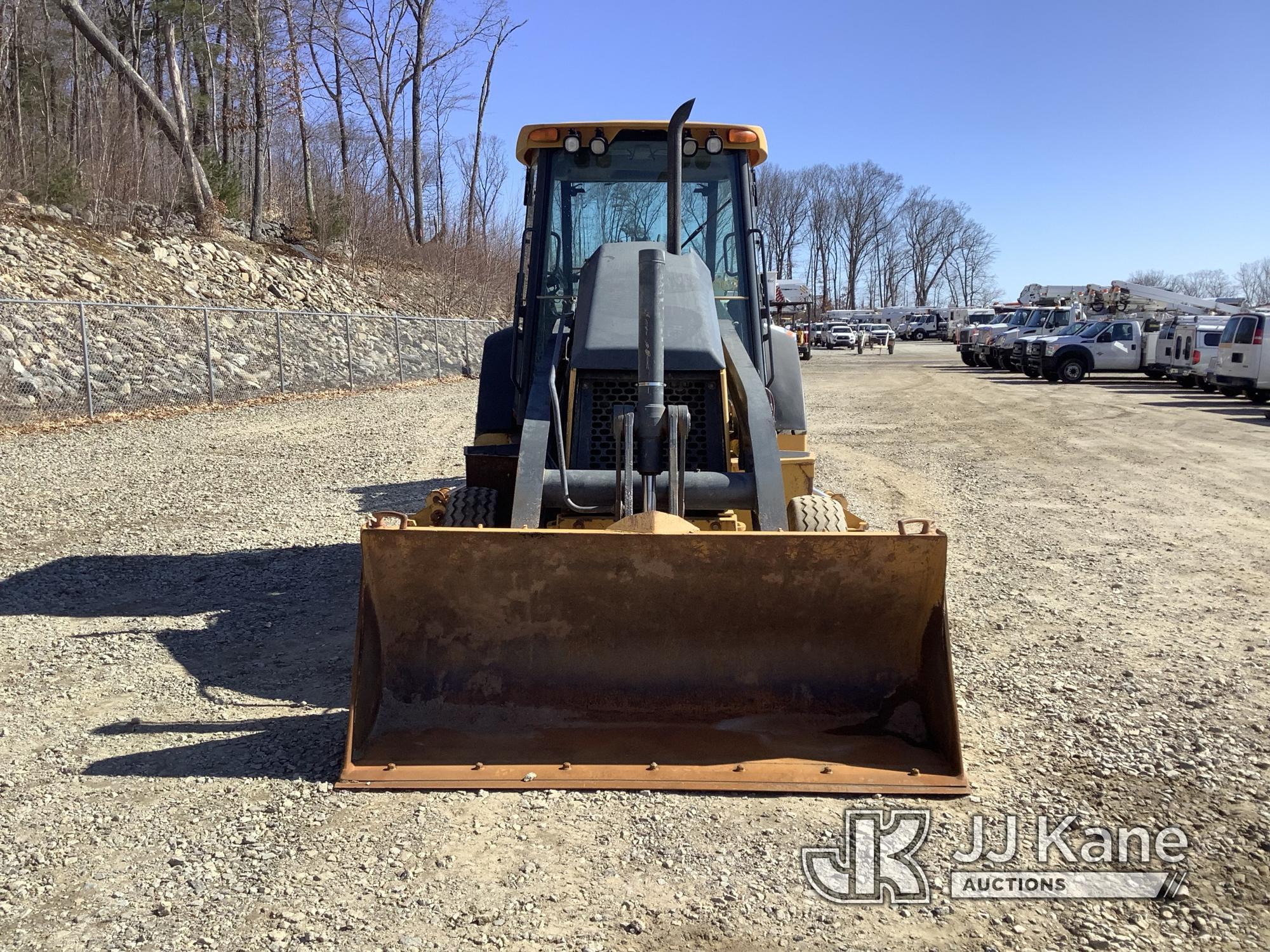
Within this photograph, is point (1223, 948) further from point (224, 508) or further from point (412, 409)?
point (412, 409)

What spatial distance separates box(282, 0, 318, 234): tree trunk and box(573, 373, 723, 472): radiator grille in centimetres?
2766

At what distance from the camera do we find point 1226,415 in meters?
20.1

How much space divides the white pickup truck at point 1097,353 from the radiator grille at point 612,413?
2687cm

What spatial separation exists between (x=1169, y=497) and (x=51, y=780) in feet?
33.8

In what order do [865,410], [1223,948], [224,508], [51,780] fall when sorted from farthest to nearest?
[865,410] → [224,508] → [51,780] → [1223,948]

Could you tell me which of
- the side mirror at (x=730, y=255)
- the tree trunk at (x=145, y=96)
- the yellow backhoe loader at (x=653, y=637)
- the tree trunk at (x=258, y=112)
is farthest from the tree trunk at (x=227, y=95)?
the yellow backhoe loader at (x=653, y=637)

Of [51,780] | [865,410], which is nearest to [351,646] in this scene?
[51,780]

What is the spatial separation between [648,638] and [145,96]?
24.8 meters

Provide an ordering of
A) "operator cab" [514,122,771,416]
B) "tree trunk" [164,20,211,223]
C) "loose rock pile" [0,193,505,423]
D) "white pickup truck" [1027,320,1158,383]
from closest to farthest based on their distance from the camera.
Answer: "operator cab" [514,122,771,416] < "loose rock pile" [0,193,505,423] < "tree trunk" [164,20,211,223] < "white pickup truck" [1027,320,1158,383]

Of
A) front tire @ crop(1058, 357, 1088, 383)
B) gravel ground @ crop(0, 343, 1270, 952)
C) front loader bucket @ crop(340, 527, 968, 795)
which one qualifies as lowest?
gravel ground @ crop(0, 343, 1270, 952)

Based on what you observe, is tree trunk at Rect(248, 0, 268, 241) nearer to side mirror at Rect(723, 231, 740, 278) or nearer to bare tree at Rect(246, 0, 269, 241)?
bare tree at Rect(246, 0, 269, 241)

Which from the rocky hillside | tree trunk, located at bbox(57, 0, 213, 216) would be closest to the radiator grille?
the rocky hillside

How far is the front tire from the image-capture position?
29.6 metres

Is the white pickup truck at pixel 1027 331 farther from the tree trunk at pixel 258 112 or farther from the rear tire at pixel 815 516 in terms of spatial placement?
the rear tire at pixel 815 516
